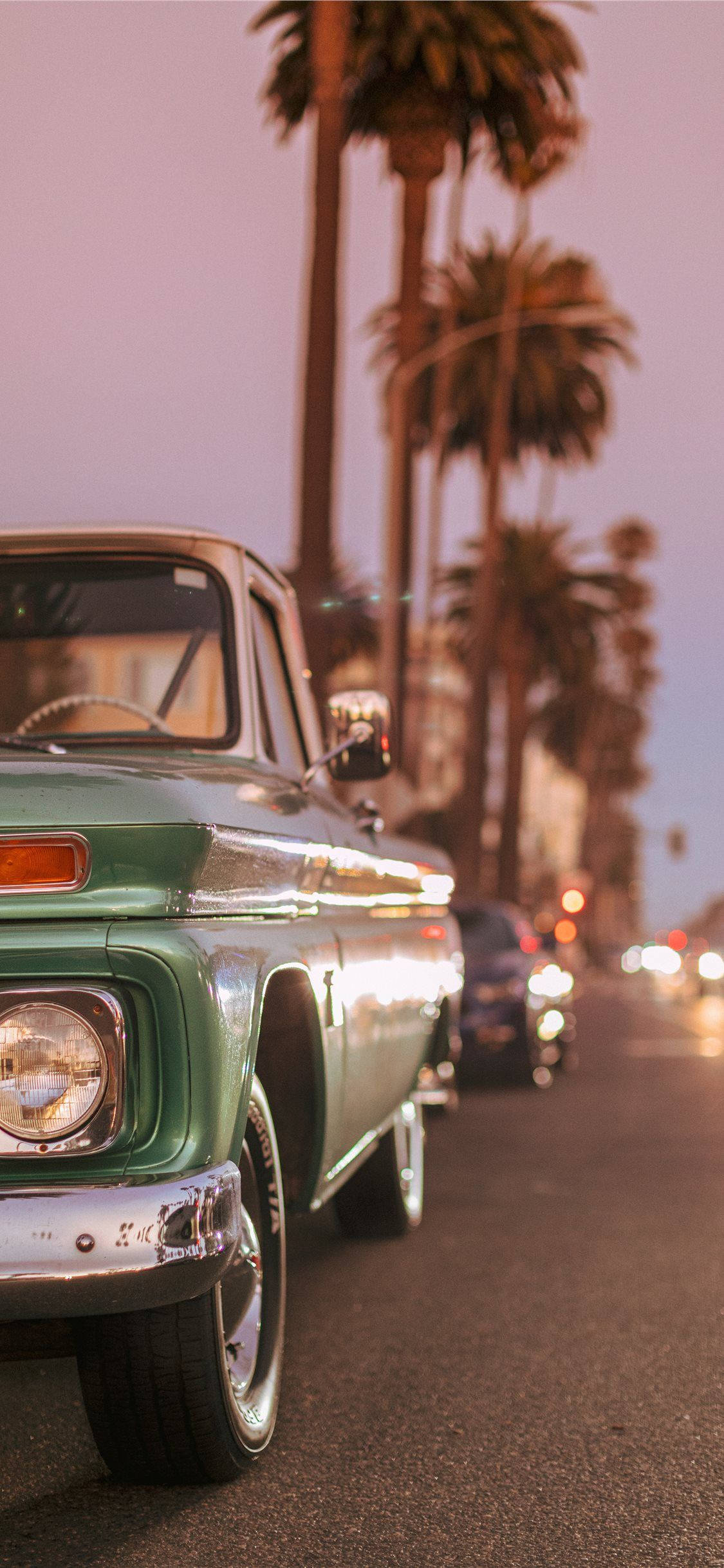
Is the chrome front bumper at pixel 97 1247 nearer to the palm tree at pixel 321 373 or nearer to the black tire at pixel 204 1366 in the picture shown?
the black tire at pixel 204 1366

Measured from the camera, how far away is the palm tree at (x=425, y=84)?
2492cm

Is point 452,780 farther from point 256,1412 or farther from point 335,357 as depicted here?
point 256,1412

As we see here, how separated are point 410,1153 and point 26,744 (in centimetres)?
342

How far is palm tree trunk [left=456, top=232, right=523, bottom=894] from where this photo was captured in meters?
37.6

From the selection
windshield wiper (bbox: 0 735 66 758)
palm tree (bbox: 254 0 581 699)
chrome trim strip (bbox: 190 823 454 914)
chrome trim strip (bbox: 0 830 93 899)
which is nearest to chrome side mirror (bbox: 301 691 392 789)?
chrome trim strip (bbox: 190 823 454 914)

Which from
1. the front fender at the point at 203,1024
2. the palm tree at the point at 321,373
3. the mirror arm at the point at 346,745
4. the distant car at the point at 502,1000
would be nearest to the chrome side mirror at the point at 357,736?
the mirror arm at the point at 346,745

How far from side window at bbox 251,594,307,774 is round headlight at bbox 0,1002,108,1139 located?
1.82 m

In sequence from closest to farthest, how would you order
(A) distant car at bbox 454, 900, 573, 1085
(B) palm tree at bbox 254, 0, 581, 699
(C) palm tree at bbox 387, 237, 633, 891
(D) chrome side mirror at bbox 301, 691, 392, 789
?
1. (D) chrome side mirror at bbox 301, 691, 392, 789
2. (A) distant car at bbox 454, 900, 573, 1085
3. (B) palm tree at bbox 254, 0, 581, 699
4. (C) palm tree at bbox 387, 237, 633, 891

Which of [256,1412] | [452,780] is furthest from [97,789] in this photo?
[452,780]

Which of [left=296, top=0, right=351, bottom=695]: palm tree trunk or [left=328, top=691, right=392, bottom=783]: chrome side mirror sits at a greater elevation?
[left=296, top=0, right=351, bottom=695]: palm tree trunk

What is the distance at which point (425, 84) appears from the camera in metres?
26.6

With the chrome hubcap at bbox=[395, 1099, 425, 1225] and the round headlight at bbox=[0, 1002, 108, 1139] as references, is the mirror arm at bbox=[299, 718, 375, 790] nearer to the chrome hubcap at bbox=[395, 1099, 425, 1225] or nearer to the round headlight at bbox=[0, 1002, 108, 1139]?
the round headlight at bbox=[0, 1002, 108, 1139]

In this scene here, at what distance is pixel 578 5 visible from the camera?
27.4 m

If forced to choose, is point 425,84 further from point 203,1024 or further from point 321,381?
point 203,1024
